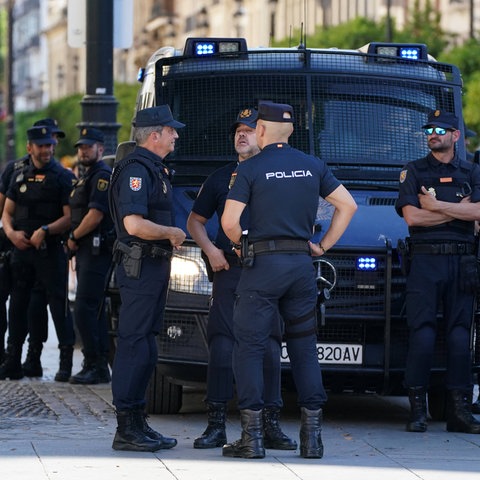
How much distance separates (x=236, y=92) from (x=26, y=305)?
3.13 meters

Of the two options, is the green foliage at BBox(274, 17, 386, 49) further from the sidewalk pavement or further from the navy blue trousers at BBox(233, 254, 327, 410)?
the navy blue trousers at BBox(233, 254, 327, 410)

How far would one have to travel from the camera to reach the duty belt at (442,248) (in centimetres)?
957

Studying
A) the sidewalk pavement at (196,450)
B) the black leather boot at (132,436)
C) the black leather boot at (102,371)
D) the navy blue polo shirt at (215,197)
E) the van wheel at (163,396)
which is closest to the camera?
the sidewalk pavement at (196,450)

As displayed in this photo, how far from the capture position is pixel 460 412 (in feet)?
31.6

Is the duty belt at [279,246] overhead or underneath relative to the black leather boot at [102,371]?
overhead

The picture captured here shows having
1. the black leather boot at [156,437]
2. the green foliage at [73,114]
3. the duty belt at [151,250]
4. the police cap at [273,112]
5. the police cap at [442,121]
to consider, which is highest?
the green foliage at [73,114]

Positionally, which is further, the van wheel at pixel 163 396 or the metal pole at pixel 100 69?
the metal pole at pixel 100 69

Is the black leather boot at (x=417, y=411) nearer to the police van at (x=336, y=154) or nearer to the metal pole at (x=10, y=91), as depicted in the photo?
the police van at (x=336, y=154)

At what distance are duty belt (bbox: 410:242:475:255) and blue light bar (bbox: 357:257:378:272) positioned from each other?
25 cm

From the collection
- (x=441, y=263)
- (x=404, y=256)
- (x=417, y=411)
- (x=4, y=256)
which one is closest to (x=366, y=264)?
(x=404, y=256)

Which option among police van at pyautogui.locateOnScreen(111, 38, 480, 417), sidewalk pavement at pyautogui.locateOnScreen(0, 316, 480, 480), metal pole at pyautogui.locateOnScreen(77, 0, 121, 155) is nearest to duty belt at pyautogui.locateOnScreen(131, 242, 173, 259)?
police van at pyautogui.locateOnScreen(111, 38, 480, 417)

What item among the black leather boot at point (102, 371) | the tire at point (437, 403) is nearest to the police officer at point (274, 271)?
the tire at point (437, 403)

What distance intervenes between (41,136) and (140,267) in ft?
13.3

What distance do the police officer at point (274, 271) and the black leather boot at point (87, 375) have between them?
4091 millimetres
